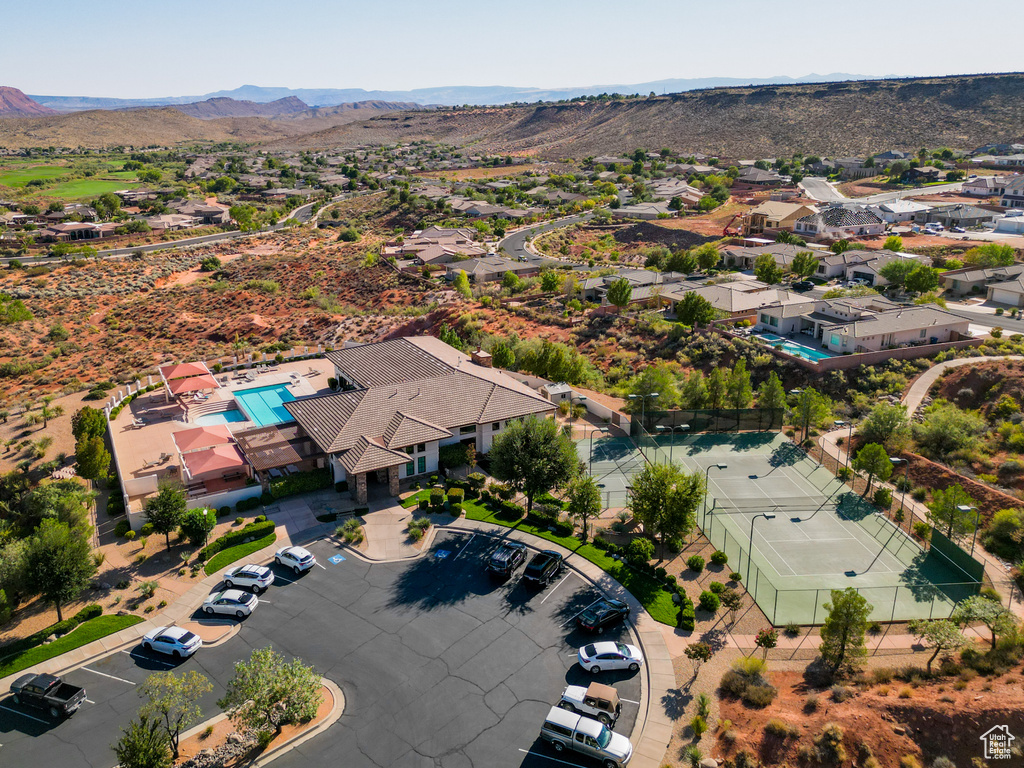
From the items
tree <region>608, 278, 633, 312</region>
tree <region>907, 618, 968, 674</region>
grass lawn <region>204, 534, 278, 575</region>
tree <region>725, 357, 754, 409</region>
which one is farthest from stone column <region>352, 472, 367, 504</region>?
tree <region>608, 278, 633, 312</region>

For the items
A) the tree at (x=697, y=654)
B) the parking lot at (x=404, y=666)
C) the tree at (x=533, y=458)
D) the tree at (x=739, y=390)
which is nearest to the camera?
the parking lot at (x=404, y=666)

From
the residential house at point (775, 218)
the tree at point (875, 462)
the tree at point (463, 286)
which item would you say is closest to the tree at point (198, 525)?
the tree at point (875, 462)

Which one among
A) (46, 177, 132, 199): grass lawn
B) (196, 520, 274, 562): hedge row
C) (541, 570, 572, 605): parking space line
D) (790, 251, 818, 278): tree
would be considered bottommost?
(541, 570, 572, 605): parking space line

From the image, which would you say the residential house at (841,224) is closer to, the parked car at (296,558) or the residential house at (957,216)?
the residential house at (957,216)

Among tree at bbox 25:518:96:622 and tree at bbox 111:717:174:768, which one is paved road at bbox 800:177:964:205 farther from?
tree at bbox 111:717:174:768

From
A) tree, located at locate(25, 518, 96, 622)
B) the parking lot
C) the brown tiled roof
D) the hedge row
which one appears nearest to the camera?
the parking lot

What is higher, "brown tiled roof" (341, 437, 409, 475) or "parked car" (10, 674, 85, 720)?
"brown tiled roof" (341, 437, 409, 475)
